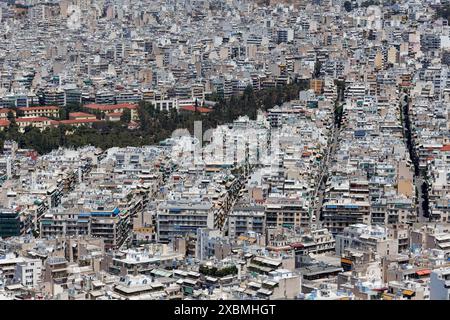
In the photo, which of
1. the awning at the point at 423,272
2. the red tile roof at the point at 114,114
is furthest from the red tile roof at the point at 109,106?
the awning at the point at 423,272

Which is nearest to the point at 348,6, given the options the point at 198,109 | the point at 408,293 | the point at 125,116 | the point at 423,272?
the point at 198,109

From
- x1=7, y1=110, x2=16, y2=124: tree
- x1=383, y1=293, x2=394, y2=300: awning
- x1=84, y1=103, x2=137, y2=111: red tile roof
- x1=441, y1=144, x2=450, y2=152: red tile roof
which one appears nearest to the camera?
x1=383, y1=293, x2=394, y2=300: awning

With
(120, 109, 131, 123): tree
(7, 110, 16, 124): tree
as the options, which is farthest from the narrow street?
(7, 110, 16, 124): tree

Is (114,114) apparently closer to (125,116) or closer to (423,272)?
(125,116)

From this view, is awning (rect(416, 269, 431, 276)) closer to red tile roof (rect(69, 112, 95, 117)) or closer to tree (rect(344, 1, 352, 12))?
red tile roof (rect(69, 112, 95, 117))

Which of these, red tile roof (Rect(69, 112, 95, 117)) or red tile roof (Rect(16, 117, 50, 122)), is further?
red tile roof (Rect(69, 112, 95, 117))

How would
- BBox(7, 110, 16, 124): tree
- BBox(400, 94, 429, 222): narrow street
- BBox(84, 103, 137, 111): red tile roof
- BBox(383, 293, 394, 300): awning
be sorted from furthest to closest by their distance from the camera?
1. BBox(84, 103, 137, 111): red tile roof
2. BBox(7, 110, 16, 124): tree
3. BBox(400, 94, 429, 222): narrow street
4. BBox(383, 293, 394, 300): awning

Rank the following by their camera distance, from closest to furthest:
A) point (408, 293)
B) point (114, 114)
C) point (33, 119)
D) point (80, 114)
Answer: point (408, 293)
point (33, 119)
point (80, 114)
point (114, 114)

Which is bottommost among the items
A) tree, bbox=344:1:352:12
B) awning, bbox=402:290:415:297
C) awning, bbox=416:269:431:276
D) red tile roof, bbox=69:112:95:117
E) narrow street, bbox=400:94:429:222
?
awning, bbox=416:269:431:276

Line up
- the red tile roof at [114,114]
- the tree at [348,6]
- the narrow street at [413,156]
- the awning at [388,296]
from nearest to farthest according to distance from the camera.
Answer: the awning at [388,296], the narrow street at [413,156], the red tile roof at [114,114], the tree at [348,6]

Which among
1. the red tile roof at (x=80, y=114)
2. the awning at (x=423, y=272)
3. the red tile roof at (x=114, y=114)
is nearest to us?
the awning at (x=423, y=272)

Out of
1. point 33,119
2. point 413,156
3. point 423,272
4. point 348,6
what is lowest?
point 423,272

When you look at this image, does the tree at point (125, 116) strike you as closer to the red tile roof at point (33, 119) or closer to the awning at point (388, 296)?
the red tile roof at point (33, 119)

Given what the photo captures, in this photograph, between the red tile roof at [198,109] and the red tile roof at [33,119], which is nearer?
the red tile roof at [33,119]
